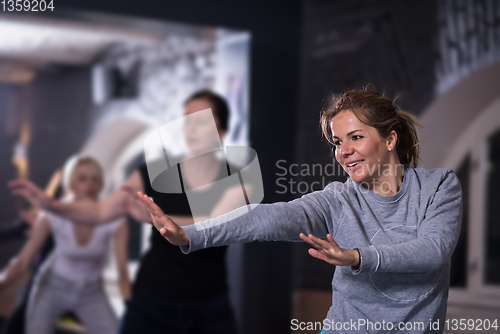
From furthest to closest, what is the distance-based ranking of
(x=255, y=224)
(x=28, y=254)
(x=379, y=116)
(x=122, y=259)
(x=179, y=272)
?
(x=28, y=254)
(x=122, y=259)
(x=179, y=272)
(x=379, y=116)
(x=255, y=224)

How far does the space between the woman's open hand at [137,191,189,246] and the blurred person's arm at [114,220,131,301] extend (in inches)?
79.0

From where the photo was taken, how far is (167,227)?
999mm

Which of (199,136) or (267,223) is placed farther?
(199,136)

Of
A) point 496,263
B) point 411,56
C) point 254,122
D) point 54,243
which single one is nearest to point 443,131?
point 411,56

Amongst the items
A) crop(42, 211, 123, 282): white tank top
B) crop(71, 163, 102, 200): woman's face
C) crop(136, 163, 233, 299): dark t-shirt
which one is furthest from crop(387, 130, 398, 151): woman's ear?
crop(71, 163, 102, 200): woman's face

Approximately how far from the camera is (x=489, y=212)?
3082 millimetres

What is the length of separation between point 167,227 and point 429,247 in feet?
1.85

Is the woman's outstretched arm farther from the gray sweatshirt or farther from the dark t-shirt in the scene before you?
the dark t-shirt

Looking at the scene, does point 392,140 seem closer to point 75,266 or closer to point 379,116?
point 379,116

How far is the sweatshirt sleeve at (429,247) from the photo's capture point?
96 cm

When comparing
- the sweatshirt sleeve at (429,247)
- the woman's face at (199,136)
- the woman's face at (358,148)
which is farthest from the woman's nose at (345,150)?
the woman's face at (199,136)

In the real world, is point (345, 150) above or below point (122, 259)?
above

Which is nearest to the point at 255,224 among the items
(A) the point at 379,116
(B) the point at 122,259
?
(A) the point at 379,116

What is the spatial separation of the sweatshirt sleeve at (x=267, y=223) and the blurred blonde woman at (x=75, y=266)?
6.45 feet
